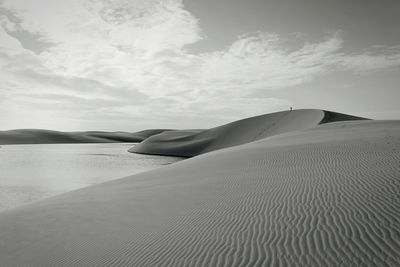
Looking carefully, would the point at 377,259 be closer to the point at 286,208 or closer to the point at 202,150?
the point at 286,208

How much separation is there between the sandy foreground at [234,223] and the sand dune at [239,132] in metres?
30.1

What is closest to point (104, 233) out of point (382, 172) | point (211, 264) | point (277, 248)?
point (211, 264)

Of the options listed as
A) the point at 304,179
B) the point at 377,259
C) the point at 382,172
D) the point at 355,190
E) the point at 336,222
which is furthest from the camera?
the point at 304,179

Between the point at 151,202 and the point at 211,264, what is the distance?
3.07 metres

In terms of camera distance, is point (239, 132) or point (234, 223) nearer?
point (234, 223)

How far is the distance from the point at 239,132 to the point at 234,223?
37381 millimetres

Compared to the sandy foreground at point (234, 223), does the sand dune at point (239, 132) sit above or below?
above

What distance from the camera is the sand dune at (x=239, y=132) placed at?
123 feet

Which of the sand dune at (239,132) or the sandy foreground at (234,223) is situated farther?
the sand dune at (239,132)

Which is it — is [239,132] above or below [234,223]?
above

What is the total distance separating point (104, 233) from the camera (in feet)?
14.7

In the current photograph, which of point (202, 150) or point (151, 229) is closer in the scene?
point (151, 229)

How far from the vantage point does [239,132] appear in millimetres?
41250

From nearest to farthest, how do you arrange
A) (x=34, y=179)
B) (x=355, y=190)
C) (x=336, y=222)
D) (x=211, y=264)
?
(x=211, y=264) → (x=336, y=222) → (x=355, y=190) → (x=34, y=179)
